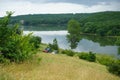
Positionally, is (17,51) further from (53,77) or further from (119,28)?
(119,28)

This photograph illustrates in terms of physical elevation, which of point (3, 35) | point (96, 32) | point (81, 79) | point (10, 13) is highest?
point (10, 13)

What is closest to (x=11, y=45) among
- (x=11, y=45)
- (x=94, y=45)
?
(x=11, y=45)

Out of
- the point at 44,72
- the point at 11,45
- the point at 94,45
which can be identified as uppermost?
the point at 11,45

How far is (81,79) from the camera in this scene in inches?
398

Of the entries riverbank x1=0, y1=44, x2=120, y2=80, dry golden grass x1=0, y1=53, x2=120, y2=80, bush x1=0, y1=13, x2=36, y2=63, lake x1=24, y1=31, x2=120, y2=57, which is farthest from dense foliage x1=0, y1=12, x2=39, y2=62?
lake x1=24, y1=31, x2=120, y2=57

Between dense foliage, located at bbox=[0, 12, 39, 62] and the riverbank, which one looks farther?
dense foliage, located at bbox=[0, 12, 39, 62]

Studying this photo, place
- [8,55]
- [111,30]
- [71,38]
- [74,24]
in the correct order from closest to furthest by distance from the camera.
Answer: [8,55] < [71,38] < [74,24] < [111,30]

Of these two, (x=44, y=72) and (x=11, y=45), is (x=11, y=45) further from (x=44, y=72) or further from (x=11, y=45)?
(x=44, y=72)

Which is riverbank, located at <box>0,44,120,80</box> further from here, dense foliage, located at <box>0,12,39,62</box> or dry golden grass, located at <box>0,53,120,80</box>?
dense foliage, located at <box>0,12,39,62</box>

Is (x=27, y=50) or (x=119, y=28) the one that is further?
(x=119, y=28)

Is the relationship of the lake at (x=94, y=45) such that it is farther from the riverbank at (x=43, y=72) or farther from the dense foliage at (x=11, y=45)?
the riverbank at (x=43, y=72)

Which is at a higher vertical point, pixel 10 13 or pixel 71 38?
pixel 10 13

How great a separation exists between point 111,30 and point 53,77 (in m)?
125

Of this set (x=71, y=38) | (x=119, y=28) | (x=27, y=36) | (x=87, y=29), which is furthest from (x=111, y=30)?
(x=27, y=36)
